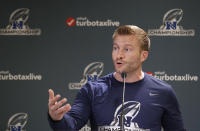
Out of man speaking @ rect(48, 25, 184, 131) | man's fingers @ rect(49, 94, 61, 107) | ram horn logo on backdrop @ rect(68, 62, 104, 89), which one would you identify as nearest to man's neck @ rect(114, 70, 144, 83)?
man speaking @ rect(48, 25, 184, 131)

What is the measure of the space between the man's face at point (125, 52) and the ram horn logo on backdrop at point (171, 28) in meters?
2.02

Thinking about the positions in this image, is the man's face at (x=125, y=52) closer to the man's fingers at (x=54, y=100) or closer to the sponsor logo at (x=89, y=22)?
the man's fingers at (x=54, y=100)

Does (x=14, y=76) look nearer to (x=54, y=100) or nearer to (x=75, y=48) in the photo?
(x=75, y=48)

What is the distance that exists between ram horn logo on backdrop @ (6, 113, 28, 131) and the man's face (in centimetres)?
227

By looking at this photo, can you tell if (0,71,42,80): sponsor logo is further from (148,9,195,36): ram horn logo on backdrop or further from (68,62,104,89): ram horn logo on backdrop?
(148,9,195,36): ram horn logo on backdrop

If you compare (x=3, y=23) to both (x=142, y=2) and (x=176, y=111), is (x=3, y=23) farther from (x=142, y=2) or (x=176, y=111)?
(x=176, y=111)

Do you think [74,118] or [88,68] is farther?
[88,68]

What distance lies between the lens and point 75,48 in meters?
3.45

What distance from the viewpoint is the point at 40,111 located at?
3.41 metres

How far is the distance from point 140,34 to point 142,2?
2079mm

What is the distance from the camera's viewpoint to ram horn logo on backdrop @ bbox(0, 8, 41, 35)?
11.3 ft

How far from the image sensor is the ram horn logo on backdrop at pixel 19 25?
3.46 meters

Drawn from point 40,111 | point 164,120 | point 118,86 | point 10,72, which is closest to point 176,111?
point 164,120

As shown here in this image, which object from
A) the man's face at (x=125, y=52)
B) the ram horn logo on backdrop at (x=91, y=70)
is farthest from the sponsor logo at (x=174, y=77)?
the man's face at (x=125, y=52)
